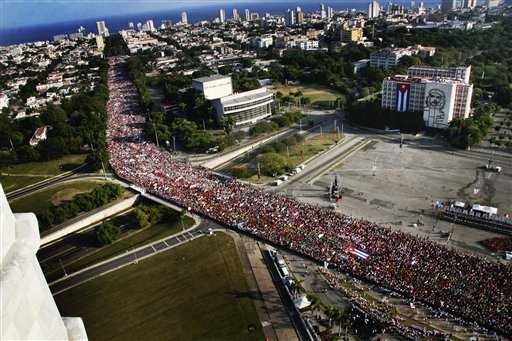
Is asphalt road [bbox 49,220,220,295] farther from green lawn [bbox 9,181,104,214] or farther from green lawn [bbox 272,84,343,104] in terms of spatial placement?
green lawn [bbox 272,84,343,104]

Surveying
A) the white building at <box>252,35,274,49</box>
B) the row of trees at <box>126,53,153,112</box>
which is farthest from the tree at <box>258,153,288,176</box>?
the white building at <box>252,35,274,49</box>

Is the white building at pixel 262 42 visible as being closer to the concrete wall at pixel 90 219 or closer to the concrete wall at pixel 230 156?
the concrete wall at pixel 230 156

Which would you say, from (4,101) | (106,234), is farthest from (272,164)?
(4,101)

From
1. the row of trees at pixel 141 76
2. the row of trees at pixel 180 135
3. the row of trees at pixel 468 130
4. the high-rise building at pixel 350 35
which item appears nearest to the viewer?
the row of trees at pixel 468 130

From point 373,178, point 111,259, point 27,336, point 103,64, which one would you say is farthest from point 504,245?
point 103,64

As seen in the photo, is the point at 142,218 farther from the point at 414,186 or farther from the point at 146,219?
the point at 414,186

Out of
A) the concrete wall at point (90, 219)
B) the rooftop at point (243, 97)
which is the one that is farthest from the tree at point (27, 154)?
the rooftop at point (243, 97)
